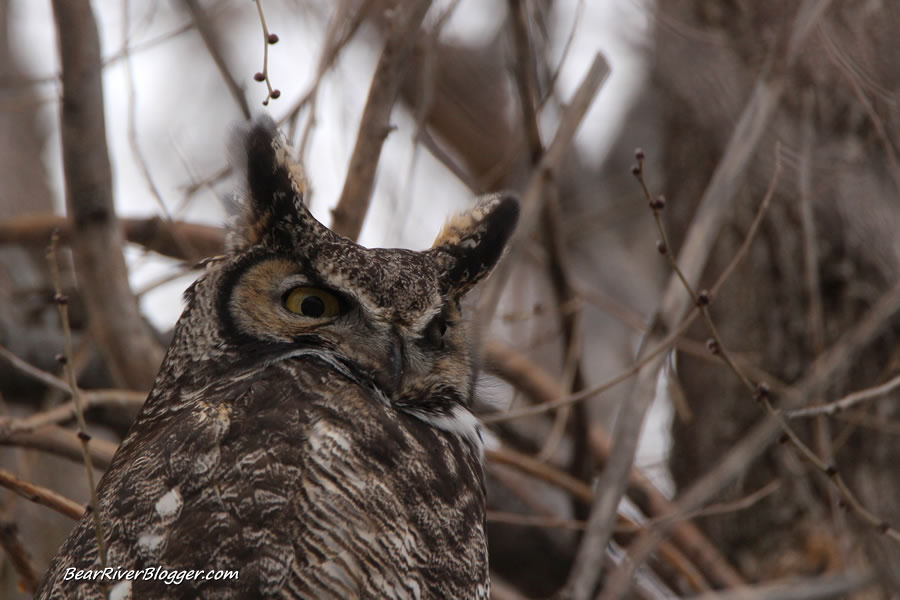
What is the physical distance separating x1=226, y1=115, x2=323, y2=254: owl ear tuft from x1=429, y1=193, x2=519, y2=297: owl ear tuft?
39 centimetres

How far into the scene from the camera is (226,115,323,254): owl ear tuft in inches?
89.0

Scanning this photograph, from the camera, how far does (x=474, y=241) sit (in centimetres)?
257

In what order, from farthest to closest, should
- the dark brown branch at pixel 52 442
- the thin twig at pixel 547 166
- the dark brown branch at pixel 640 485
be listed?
1. the dark brown branch at pixel 640 485
2. the thin twig at pixel 547 166
3. the dark brown branch at pixel 52 442

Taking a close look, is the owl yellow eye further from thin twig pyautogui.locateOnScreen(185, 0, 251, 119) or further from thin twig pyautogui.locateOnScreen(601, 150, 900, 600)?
thin twig pyautogui.locateOnScreen(185, 0, 251, 119)

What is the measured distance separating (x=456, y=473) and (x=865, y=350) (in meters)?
2.21

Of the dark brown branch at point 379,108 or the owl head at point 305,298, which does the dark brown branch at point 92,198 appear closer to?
the owl head at point 305,298

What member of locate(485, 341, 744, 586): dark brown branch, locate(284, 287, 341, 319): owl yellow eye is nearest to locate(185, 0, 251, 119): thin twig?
locate(284, 287, 341, 319): owl yellow eye

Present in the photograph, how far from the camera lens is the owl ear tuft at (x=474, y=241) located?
251 centimetres

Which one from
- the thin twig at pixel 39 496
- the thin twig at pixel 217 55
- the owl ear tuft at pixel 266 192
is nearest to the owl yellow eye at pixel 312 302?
the owl ear tuft at pixel 266 192

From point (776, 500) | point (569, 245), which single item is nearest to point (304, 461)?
point (776, 500)

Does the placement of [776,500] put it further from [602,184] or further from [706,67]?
[602,184]

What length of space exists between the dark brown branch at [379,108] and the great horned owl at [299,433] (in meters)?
0.39

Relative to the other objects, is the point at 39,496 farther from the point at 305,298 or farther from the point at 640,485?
the point at 640,485

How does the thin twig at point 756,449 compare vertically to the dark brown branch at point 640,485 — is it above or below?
below
